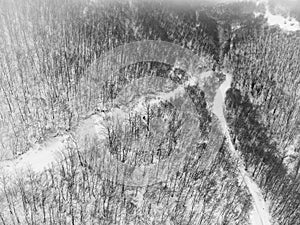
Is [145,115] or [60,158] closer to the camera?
[60,158]

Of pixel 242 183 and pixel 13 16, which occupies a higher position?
pixel 13 16

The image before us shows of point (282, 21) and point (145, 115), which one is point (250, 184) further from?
point (282, 21)

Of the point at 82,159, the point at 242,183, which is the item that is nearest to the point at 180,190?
the point at 242,183

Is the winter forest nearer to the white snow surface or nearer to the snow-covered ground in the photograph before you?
the white snow surface

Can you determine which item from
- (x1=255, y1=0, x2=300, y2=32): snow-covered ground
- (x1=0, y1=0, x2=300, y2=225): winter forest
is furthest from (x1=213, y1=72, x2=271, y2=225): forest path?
(x1=255, y1=0, x2=300, y2=32): snow-covered ground

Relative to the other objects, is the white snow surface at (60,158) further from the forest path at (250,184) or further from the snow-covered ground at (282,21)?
the snow-covered ground at (282,21)

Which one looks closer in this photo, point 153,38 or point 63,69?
point 63,69

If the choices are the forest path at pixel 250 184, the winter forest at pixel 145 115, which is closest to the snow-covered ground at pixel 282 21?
the winter forest at pixel 145 115

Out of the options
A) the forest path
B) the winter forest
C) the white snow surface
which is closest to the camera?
the white snow surface

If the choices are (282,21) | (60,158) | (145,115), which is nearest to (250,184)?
(145,115)

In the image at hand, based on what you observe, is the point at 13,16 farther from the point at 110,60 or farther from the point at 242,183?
the point at 242,183

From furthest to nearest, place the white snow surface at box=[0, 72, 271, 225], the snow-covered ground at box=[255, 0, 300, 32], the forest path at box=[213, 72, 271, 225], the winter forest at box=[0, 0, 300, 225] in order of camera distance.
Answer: the snow-covered ground at box=[255, 0, 300, 32]
the forest path at box=[213, 72, 271, 225]
the winter forest at box=[0, 0, 300, 225]
the white snow surface at box=[0, 72, 271, 225]
